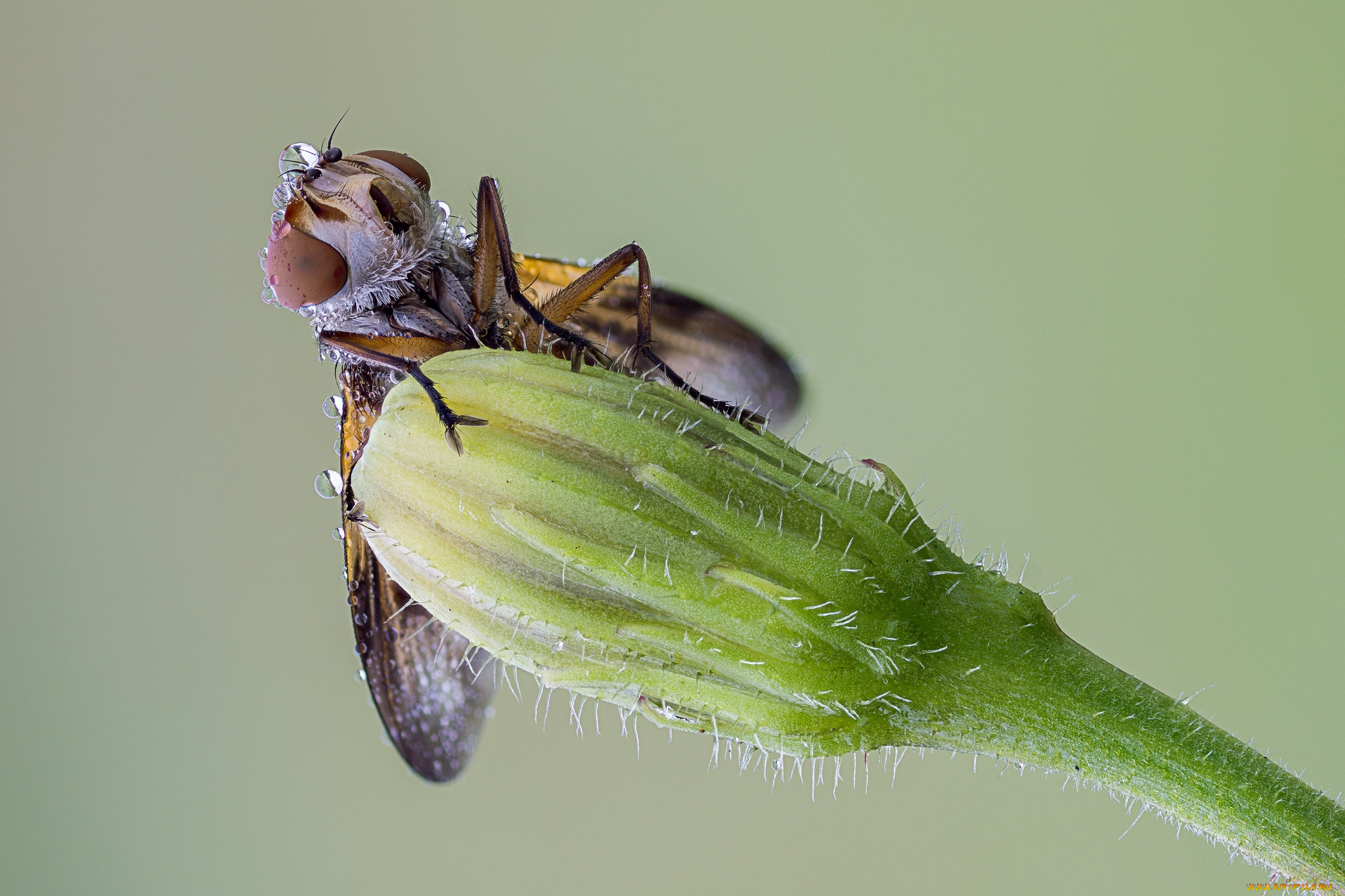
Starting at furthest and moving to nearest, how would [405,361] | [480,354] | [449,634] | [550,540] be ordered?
[449,634], [405,361], [480,354], [550,540]

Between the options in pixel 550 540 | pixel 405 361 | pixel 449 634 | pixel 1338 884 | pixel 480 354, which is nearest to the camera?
pixel 1338 884

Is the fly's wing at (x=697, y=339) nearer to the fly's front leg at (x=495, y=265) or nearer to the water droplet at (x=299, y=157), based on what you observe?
the fly's front leg at (x=495, y=265)

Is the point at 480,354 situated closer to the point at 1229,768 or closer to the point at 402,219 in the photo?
the point at 402,219

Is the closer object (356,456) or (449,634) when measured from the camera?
(356,456)

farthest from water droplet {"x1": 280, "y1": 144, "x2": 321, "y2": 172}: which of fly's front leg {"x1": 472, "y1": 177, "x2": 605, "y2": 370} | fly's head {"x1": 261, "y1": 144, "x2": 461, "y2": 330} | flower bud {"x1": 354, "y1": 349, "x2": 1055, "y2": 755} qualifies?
flower bud {"x1": 354, "y1": 349, "x2": 1055, "y2": 755}

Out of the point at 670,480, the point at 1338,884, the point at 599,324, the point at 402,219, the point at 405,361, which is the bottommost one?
the point at 1338,884

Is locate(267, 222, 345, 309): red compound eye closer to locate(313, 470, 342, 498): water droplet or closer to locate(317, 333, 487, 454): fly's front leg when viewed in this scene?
locate(317, 333, 487, 454): fly's front leg

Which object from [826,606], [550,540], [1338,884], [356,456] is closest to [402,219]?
[356,456]

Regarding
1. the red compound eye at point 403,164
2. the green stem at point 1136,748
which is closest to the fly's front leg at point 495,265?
the red compound eye at point 403,164
